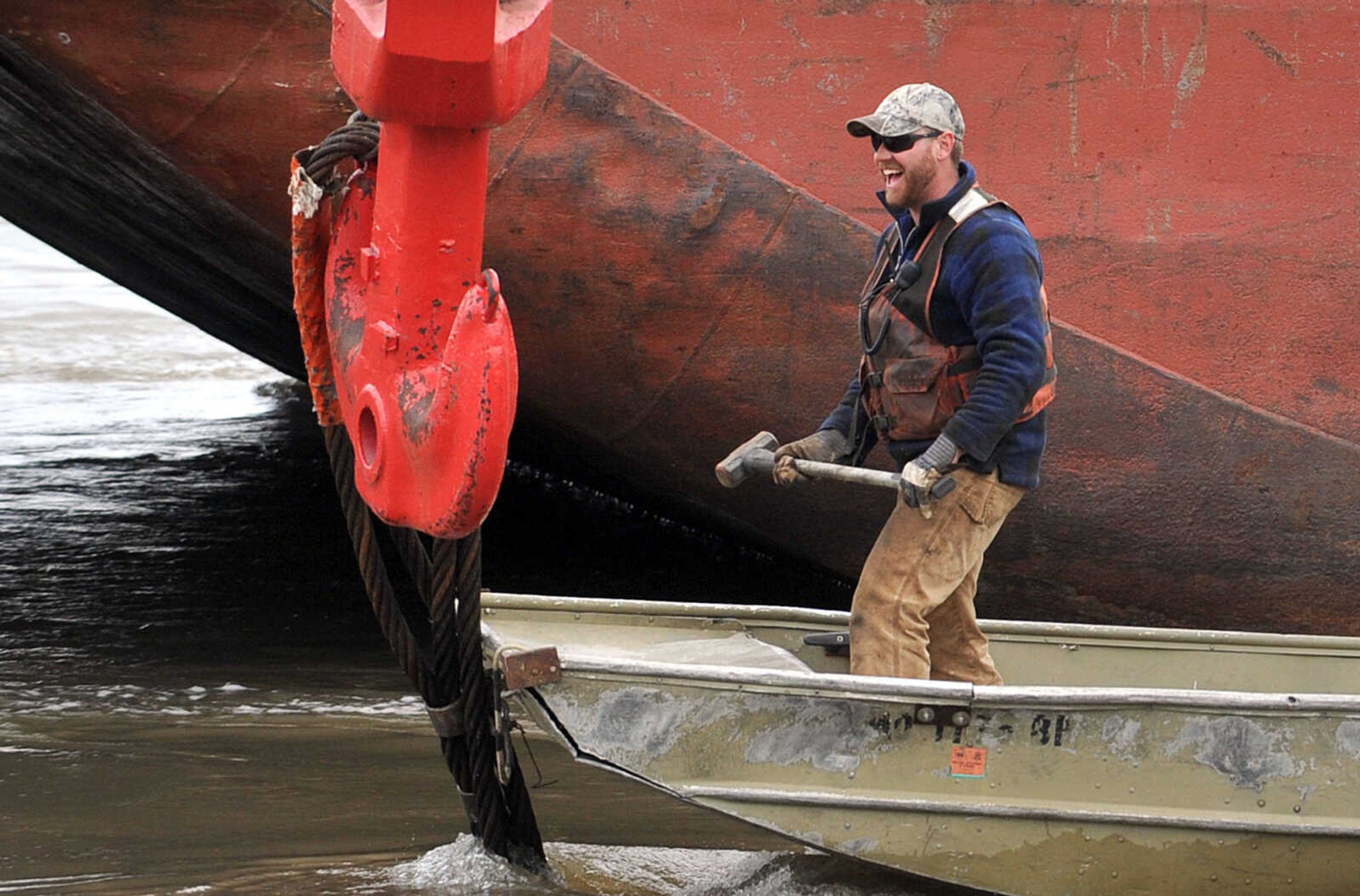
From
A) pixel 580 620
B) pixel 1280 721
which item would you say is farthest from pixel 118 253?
pixel 1280 721

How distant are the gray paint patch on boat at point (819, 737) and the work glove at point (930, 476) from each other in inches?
18.8

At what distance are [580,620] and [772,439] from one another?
70 cm

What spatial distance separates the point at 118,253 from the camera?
700 cm

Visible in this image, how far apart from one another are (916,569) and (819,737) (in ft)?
1.59

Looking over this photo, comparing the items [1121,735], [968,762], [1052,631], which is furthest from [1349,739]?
[1052,631]

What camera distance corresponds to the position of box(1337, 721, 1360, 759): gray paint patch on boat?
3721 mm

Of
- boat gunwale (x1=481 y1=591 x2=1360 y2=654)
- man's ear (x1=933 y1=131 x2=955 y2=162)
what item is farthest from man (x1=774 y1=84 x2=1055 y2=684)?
boat gunwale (x1=481 y1=591 x2=1360 y2=654)

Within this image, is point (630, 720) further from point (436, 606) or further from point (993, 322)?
point (993, 322)

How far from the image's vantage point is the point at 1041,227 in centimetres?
519

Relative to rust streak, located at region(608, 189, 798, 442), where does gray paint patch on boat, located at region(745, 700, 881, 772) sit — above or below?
below

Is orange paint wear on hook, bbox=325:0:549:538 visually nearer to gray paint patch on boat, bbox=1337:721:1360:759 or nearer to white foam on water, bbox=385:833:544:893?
white foam on water, bbox=385:833:544:893

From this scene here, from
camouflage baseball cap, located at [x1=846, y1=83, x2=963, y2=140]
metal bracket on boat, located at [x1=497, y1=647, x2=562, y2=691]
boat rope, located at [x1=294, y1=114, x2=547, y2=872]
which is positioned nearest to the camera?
boat rope, located at [x1=294, y1=114, x2=547, y2=872]

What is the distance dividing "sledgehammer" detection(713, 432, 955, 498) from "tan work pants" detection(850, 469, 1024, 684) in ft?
0.32

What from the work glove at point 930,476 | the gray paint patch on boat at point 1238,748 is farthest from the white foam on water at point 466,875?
the gray paint patch on boat at point 1238,748
